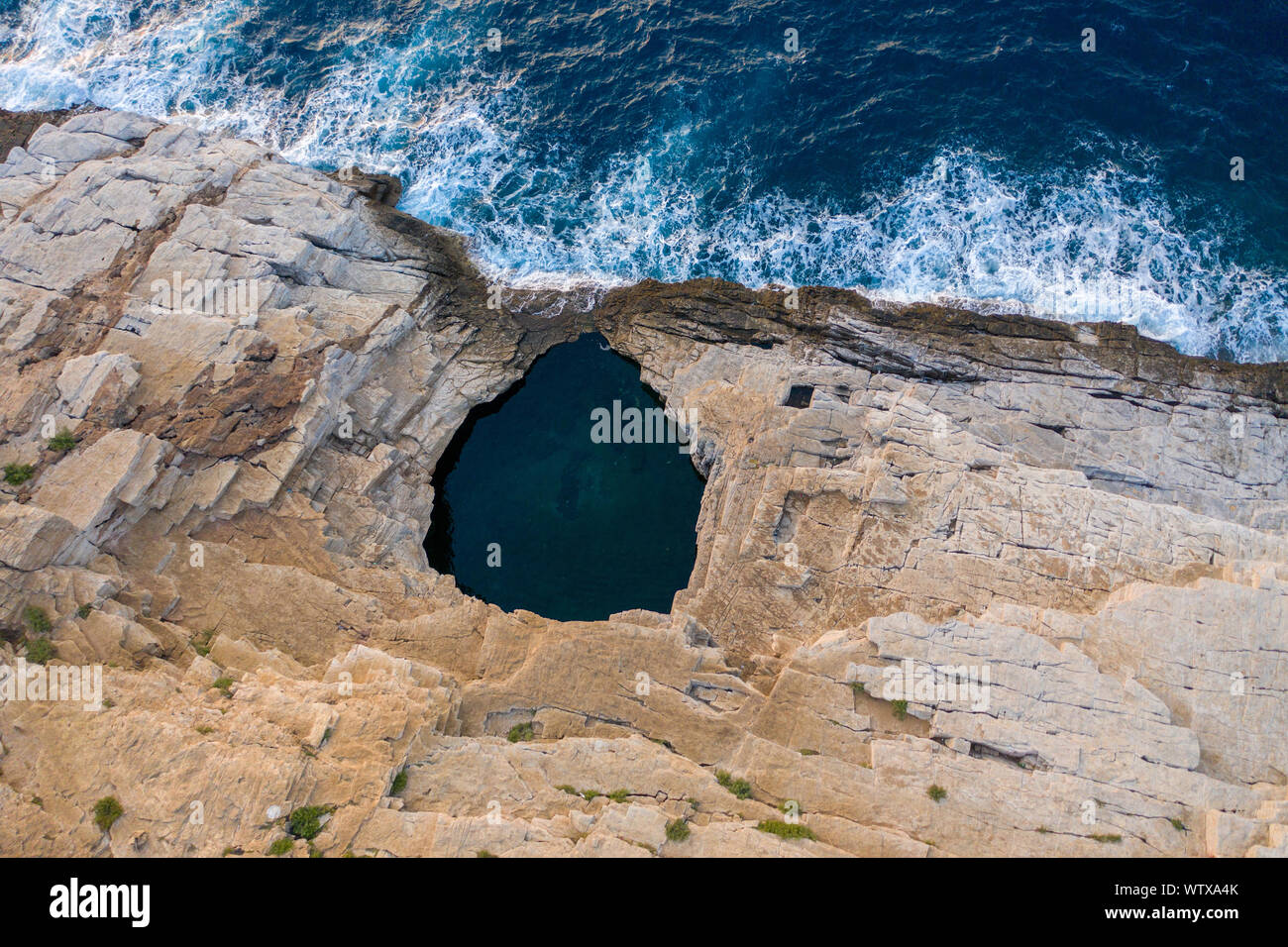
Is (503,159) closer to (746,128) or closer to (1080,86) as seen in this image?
(746,128)

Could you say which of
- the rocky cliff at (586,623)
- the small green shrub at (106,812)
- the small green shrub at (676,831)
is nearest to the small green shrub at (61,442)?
the rocky cliff at (586,623)

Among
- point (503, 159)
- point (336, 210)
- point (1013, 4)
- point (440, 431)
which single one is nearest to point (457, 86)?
point (503, 159)

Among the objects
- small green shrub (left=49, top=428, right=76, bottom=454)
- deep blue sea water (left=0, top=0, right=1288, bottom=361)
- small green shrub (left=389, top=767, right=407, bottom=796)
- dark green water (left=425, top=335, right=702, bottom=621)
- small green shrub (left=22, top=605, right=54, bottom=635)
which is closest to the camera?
small green shrub (left=389, top=767, right=407, bottom=796)

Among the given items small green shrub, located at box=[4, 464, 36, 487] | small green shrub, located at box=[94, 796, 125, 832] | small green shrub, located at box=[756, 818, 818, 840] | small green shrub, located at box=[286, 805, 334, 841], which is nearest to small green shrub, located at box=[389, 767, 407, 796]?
small green shrub, located at box=[286, 805, 334, 841]

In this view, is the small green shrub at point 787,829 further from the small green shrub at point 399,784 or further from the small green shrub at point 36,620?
the small green shrub at point 36,620

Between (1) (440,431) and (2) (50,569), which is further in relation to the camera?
(1) (440,431)

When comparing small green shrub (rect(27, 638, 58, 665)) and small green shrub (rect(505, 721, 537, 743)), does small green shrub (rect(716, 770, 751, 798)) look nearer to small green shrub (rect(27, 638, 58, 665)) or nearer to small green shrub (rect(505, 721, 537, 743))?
small green shrub (rect(505, 721, 537, 743))

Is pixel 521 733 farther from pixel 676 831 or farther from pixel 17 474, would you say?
pixel 17 474
